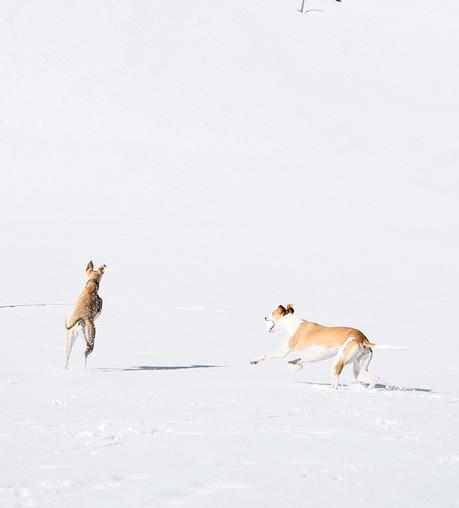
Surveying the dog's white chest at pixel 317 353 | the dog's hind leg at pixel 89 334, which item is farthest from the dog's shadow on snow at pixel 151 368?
the dog's white chest at pixel 317 353

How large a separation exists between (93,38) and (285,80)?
11.8 meters

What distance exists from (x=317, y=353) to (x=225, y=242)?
25020mm

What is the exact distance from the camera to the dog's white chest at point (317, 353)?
9.31 m

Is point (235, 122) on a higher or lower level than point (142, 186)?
higher

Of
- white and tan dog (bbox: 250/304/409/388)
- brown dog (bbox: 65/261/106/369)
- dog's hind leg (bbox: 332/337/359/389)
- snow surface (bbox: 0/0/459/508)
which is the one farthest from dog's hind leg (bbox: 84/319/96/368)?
dog's hind leg (bbox: 332/337/359/389)

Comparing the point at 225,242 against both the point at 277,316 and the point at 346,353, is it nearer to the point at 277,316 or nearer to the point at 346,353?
the point at 277,316

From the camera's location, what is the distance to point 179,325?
16.0m

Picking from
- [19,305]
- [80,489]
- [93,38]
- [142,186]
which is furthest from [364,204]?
[80,489]

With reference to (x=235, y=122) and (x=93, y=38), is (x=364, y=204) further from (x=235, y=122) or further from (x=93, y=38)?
(x=93, y=38)

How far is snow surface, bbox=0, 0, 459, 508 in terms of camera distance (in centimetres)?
614

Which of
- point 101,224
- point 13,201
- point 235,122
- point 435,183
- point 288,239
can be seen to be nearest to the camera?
point 288,239

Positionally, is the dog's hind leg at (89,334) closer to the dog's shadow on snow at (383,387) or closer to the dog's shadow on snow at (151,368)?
the dog's shadow on snow at (151,368)

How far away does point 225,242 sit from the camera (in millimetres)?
34344

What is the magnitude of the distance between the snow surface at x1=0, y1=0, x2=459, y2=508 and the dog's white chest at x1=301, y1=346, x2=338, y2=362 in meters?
0.37
